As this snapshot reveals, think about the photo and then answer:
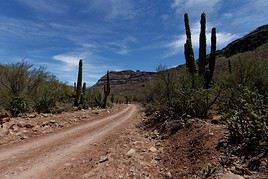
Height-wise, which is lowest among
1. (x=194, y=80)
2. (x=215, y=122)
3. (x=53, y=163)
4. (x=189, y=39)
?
(x=53, y=163)

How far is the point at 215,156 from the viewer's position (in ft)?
27.1

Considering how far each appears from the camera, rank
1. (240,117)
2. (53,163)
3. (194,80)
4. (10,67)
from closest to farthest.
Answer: (240,117) → (53,163) → (194,80) → (10,67)

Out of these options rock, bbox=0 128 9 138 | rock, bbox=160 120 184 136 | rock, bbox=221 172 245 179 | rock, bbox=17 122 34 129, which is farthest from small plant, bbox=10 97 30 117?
rock, bbox=221 172 245 179

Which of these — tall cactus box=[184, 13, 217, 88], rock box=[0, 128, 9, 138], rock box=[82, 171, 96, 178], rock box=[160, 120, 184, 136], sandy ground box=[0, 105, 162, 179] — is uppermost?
tall cactus box=[184, 13, 217, 88]

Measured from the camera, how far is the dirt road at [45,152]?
937cm

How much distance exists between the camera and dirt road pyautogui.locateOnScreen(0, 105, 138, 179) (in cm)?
937

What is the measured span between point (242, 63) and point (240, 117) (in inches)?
563

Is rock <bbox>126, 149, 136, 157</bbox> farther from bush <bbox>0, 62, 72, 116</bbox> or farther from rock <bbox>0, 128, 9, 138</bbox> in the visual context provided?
bush <bbox>0, 62, 72, 116</bbox>

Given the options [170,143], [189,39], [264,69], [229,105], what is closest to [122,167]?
[170,143]

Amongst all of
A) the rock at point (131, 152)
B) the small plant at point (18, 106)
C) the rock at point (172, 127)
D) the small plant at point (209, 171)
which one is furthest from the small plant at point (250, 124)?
the small plant at point (18, 106)

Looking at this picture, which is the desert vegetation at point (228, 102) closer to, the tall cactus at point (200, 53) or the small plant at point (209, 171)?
the tall cactus at point (200, 53)

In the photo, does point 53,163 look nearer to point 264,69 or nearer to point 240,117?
point 240,117

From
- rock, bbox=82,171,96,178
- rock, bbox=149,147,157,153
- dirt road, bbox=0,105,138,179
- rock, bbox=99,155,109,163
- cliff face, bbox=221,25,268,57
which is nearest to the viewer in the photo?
rock, bbox=82,171,96,178

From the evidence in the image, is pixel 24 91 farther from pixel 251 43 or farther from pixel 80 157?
pixel 251 43
